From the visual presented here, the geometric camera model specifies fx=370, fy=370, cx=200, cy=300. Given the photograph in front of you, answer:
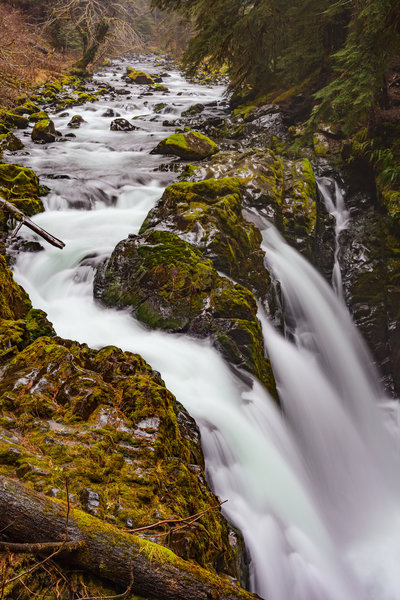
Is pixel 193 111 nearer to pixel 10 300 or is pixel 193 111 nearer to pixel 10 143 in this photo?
pixel 10 143

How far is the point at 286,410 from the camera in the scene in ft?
17.3

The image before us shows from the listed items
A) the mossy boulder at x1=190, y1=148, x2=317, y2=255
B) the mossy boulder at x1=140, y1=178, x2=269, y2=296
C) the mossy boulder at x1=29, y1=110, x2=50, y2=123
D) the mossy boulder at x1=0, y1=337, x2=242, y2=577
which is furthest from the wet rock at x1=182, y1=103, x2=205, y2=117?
the mossy boulder at x1=0, y1=337, x2=242, y2=577

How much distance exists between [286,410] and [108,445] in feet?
11.3

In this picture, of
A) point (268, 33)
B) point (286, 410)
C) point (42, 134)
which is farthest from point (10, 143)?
point (286, 410)

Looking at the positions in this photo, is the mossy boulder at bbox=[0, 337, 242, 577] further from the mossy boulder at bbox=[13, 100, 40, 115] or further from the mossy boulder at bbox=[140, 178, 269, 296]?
the mossy boulder at bbox=[13, 100, 40, 115]

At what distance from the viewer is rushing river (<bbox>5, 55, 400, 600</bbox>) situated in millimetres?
3562

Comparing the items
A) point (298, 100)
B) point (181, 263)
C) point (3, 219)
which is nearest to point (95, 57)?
point (298, 100)

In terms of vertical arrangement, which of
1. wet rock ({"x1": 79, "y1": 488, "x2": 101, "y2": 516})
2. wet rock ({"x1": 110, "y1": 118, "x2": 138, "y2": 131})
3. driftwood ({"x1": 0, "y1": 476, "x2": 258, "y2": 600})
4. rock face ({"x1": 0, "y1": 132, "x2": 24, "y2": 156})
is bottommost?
rock face ({"x1": 0, "y1": 132, "x2": 24, "y2": 156})

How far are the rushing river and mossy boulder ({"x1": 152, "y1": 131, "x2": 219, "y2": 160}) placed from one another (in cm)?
189

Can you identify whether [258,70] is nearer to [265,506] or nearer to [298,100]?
[298,100]

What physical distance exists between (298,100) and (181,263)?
10856 mm

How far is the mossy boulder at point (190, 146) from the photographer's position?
36.6 feet

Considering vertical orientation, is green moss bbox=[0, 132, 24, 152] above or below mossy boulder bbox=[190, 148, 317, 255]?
below

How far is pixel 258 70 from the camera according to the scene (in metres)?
14.6
